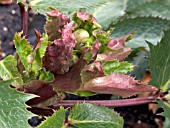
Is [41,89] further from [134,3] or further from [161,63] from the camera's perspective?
[134,3]

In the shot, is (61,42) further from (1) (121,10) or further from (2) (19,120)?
(1) (121,10)

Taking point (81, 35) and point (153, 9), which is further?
point (153, 9)

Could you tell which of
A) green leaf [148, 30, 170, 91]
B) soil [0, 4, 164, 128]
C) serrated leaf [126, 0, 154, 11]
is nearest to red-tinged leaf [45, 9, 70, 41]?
green leaf [148, 30, 170, 91]

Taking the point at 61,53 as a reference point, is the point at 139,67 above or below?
below

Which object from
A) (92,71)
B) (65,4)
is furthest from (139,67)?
(92,71)

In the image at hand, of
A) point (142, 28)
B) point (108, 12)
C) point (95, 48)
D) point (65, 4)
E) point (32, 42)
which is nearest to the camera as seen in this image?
point (95, 48)

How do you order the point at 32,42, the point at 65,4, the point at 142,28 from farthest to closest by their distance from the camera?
the point at 32,42 < the point at 142,28 < the point at 65,4

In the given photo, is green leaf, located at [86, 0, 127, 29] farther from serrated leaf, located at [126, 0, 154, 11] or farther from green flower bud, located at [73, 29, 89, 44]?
green flower bud, located at [73, 29, 89, 44]
